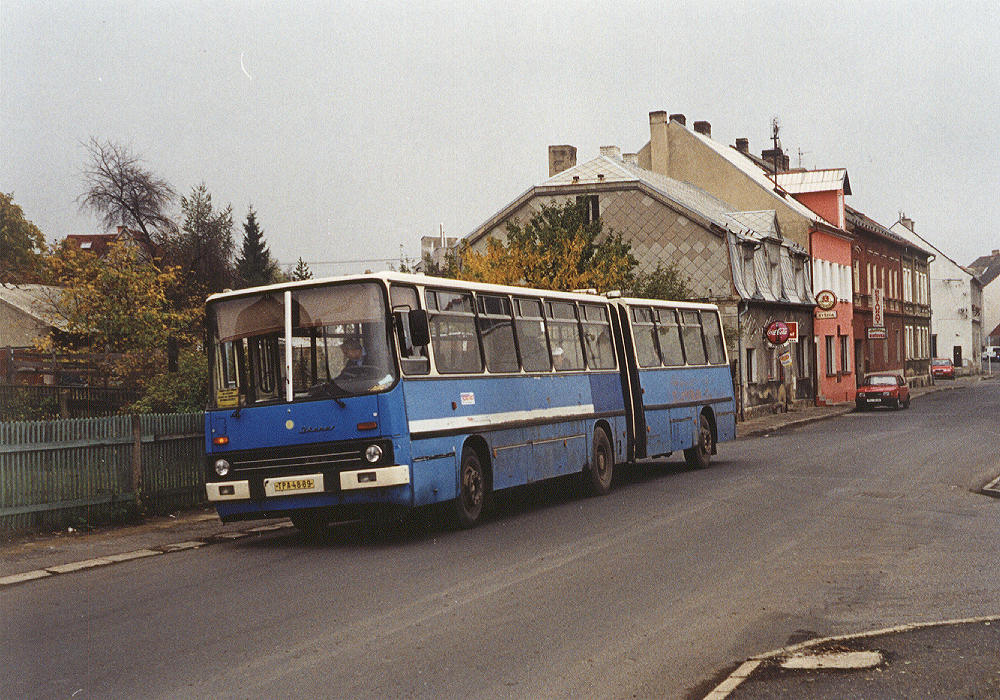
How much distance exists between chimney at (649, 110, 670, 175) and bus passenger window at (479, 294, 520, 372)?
138ft

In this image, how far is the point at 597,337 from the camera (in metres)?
19.5

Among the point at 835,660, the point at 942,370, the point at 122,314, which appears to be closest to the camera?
the point at 835,660

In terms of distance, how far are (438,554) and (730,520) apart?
405 cm

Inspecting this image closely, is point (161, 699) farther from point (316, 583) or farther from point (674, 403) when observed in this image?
point (674, 403)

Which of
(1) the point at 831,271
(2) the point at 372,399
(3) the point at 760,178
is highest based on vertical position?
(3) the point at 760,178

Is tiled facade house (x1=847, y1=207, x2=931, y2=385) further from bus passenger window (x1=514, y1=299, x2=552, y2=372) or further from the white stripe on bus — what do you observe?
bus passenger window (x1=514, y1=299, x2=552, y2=372)

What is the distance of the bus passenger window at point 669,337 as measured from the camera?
2211 centimetres

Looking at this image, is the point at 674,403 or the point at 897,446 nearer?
the point at 674,403

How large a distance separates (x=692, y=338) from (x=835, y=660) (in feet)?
54.6

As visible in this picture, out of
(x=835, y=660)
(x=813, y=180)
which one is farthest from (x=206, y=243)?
(x=835, y=660)

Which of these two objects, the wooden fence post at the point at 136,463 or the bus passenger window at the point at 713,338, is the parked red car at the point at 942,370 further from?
the wooden fence post at the point at 136,463

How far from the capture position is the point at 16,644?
8242 mm

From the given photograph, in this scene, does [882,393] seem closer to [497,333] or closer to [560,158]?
[560,158]

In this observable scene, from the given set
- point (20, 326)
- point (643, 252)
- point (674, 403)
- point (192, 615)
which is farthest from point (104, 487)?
point (20, 326)
